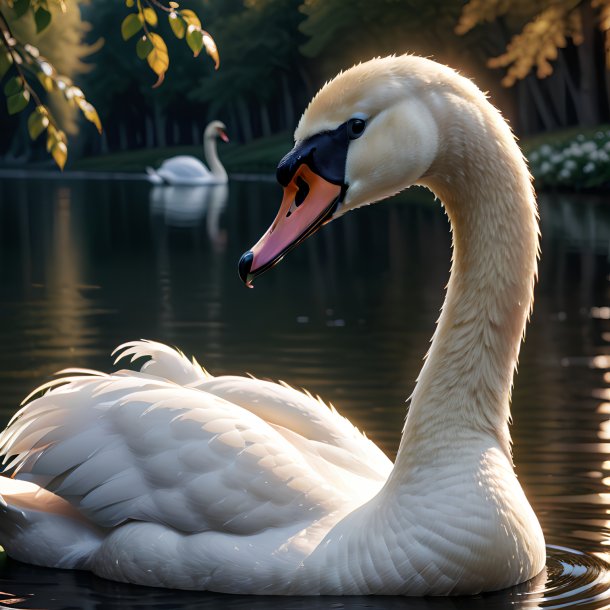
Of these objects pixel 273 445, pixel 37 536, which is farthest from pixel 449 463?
pixel 37 536

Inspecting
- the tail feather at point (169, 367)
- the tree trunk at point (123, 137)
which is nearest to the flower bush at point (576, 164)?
the tail feather at point (169, 367)

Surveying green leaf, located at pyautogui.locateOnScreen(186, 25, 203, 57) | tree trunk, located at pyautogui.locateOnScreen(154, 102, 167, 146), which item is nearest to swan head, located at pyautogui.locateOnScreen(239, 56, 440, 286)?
green leaf, located at pyautogui.locateOnScreen(186, 25, 203, 57)

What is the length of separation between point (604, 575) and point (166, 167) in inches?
1406

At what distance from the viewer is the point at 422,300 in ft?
43.8

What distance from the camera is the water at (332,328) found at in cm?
515

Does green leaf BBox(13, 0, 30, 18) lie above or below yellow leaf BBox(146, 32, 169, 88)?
above

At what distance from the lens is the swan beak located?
14.8 feet

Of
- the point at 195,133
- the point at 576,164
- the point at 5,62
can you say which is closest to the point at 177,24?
the point at 5,62

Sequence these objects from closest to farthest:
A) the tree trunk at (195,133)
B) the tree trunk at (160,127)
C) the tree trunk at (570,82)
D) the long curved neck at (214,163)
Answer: the tree trunk at (570,82), the long curved neck at (214,163), the tree trunk at (195,133), the tree trunk at (160,127)

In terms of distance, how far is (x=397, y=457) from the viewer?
4781 mm

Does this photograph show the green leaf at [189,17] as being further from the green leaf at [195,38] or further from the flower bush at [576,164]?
the flower bush at [576,164]

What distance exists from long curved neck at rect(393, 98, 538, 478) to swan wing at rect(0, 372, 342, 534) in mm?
382

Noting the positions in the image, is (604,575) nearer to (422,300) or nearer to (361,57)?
(422,300)

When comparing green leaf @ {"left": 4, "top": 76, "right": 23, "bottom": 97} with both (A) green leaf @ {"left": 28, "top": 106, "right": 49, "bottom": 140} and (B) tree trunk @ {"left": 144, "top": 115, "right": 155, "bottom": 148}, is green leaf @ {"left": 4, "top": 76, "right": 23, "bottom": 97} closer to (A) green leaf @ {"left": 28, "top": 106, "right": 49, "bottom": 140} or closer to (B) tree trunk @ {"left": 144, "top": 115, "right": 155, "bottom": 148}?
(A) green leaf @ {"left": 28, "top": 106, "right": 49, "bottom": 140}
